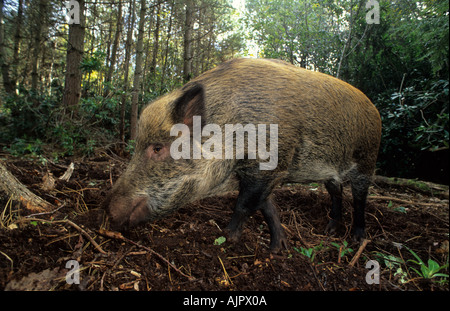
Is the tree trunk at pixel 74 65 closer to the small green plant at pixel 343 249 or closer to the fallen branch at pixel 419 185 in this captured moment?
the small green plant at pixel 343 249

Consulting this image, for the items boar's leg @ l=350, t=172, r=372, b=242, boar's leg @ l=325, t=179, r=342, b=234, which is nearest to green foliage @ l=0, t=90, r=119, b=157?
boar's leg @ l=325, t=179, r=342, b=234

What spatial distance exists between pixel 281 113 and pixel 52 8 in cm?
1280

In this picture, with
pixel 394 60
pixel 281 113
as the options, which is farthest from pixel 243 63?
pixel 394 60

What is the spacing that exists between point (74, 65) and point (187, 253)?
6169 mm

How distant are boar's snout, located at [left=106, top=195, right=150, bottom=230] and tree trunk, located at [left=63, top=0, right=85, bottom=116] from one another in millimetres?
4913

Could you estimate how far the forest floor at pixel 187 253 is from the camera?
6.22 ft

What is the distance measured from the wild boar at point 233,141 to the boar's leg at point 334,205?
0.92 meters

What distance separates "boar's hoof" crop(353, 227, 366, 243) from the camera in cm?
339

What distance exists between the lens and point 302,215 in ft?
12.9

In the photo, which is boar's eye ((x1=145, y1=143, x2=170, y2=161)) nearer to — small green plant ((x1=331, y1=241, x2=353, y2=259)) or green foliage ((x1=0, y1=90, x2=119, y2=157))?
small green plant ((x1=331, y1=241, x2=353, y2=259))

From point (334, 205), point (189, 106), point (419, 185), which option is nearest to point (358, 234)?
point (334, 205)

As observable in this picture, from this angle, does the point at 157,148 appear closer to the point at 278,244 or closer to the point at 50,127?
the point at 278,244

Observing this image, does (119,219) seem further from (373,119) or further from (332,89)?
(373,119)

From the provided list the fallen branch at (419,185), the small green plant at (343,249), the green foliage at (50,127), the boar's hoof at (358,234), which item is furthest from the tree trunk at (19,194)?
the fallen branch at (419,185)
